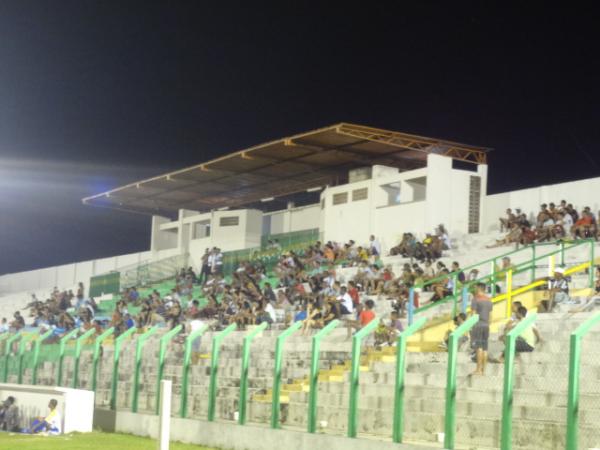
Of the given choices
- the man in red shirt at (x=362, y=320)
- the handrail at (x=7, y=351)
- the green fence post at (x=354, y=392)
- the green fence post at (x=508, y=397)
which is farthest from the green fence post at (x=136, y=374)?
the green fence post at (x=508, y=397)

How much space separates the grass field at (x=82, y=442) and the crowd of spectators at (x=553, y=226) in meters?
12.7

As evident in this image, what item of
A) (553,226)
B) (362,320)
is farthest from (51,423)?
(553,226)

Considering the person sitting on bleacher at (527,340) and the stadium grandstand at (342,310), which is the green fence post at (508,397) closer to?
the stadium grandstand at (342,310)

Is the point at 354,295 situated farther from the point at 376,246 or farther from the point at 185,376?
the point at 376,246

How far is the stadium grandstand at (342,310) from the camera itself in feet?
43.1

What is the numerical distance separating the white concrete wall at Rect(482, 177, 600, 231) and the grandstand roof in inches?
99.0

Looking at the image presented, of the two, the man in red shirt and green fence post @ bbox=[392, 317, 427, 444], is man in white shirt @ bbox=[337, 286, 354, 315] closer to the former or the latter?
the man in red shirt

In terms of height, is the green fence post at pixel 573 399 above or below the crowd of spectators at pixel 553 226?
below

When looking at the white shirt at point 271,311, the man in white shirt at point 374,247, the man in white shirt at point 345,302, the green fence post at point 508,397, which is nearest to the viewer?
the green fence post at point 508,397

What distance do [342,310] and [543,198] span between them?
1027 centimetres

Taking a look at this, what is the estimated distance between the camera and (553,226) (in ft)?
88.2

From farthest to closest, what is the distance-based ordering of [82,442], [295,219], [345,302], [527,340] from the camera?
[295,219] → [345,302] → [82,442] → [527,340]

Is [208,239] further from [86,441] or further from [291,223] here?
[86,441]

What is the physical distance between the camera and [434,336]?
17969mm
